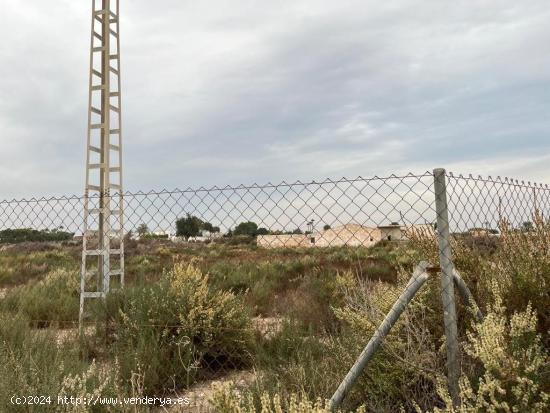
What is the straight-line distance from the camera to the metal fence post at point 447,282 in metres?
2.80

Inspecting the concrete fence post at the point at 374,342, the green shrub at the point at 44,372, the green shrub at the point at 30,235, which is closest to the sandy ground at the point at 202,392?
the green shrub at the point at 44,372

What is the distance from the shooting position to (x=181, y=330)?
188 inches

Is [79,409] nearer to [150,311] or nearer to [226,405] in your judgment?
[226,405]

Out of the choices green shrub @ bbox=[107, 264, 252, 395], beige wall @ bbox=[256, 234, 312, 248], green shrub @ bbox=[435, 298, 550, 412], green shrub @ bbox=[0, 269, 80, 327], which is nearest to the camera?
green shrub @ bbox=[435, 298, 550, 412]

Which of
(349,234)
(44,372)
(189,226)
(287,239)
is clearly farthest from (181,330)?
(349,234)

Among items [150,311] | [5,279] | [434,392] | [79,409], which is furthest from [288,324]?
[5,279]

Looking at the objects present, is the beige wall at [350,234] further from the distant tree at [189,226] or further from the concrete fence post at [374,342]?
the distant tree at [189,226]

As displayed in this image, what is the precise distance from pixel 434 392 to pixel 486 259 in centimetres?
128

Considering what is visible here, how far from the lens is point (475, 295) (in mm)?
3586

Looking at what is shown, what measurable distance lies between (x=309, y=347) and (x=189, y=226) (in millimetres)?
1588

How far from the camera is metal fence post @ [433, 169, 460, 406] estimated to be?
280cm

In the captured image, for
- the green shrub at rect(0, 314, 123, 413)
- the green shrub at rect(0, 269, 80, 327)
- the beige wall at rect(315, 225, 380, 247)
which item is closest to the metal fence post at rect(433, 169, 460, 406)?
the beige wall at rect(315, 225, 380, 247)

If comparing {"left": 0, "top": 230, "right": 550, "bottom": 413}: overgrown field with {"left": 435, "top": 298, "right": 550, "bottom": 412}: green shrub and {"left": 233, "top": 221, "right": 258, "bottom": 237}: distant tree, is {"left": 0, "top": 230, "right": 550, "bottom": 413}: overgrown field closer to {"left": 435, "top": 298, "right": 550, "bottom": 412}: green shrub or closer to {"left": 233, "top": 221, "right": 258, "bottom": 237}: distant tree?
{"left": 435, "top": 298, "right": 550, "bottom": 412}: green shrub

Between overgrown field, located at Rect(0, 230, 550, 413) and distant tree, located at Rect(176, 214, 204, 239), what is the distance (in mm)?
613
